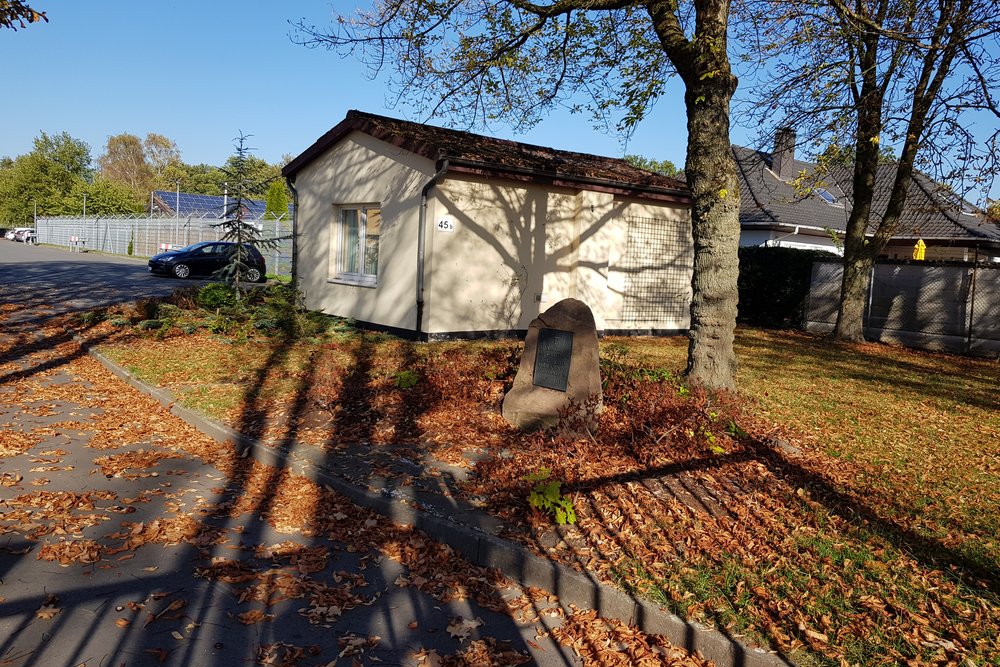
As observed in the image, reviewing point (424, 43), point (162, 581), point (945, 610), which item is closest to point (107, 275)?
point (424, 43)

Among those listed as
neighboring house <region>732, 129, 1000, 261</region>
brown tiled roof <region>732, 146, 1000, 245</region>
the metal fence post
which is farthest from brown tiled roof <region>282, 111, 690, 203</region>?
brown tiled roof <region>732, 146, 1000, 245</region>

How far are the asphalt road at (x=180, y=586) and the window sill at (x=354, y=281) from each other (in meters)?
7.54

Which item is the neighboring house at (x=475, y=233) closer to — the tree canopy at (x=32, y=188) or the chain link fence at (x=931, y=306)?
the chain link fence at (x=931, y=306)

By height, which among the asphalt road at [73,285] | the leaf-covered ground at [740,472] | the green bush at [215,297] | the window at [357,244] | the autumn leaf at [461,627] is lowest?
the autumn leaf at [461,627]

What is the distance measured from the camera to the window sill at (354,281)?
1411cm

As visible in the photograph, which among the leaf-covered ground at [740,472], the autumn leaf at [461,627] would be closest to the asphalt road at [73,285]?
the leaf-covered ground at [740,472]

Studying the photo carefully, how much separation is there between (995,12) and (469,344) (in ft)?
27.9

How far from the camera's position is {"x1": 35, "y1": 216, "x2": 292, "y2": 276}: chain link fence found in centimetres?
2977

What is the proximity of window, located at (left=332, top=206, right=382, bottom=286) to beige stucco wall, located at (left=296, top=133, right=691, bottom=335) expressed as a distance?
0.20 metres

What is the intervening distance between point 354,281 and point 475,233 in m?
3.13

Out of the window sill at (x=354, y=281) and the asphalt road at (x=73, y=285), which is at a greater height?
the window sill at (x=354, y=281)

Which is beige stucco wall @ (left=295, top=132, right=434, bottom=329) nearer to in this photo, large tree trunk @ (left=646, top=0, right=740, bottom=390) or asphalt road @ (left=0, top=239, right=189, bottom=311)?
asphalt road @ (left=0, top=239, right=189, bottom=311)

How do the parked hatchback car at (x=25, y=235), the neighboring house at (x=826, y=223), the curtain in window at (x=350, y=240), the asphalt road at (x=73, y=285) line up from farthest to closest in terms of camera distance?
the parked hatchback car at (x=25, y=235), the neighboring house at (x=826, y=223), the asphalt road at (x=73, y=285), the curtain in window at (x=350, y=240)

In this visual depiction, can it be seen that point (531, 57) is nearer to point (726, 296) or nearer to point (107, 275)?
point (726, 296)
